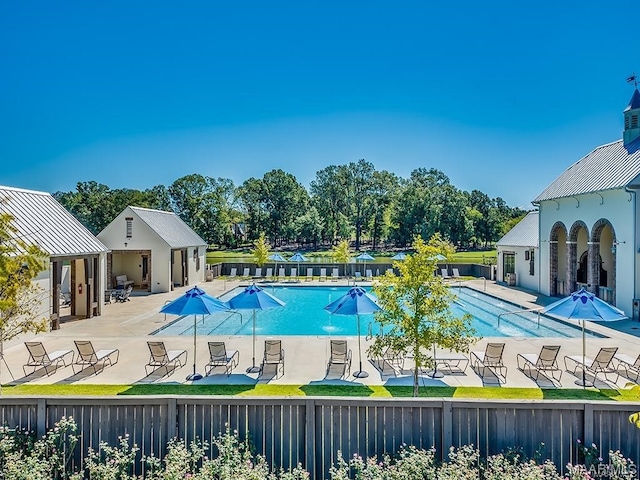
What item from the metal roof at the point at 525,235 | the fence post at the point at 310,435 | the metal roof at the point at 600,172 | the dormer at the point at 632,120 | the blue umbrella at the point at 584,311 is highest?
the dormer at the point at 632,120

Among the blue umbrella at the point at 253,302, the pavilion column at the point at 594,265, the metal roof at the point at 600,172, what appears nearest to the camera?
the blue umbrella at the point at 253,302

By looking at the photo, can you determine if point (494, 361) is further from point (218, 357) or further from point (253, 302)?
point (218, 357)

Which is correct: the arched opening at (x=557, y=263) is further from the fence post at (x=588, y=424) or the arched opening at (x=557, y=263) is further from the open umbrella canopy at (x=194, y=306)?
the open umbrella canopy at (x=194, y=306)

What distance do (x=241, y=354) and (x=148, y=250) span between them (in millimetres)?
15549

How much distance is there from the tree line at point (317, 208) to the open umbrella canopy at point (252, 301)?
162 feet

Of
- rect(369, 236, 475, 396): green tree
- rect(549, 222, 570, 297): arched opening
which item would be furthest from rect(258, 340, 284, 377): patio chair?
rect(549, 222, 570, 297): arched opening

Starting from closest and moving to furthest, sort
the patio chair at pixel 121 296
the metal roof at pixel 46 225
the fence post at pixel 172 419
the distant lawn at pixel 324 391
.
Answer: the fence post at pixel 172 419 < the distant lawn at pixel 324 391 < the metal roof at pixel 46 225 < the patio chair at pixel 121 296

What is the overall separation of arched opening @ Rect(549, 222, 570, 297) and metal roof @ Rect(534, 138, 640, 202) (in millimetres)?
2171

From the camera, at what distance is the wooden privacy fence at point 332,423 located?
516 centimetres

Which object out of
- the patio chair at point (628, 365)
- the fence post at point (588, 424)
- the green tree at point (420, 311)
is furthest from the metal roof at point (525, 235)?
the fence post at point (588, 424)

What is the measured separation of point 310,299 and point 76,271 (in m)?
12.6

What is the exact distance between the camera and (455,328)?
27.3 feet

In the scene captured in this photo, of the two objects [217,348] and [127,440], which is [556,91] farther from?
[127,440]

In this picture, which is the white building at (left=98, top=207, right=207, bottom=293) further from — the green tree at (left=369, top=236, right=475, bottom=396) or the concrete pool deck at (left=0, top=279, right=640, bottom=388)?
the green tree at (left=369, top=236, right=475, bottom=396)
